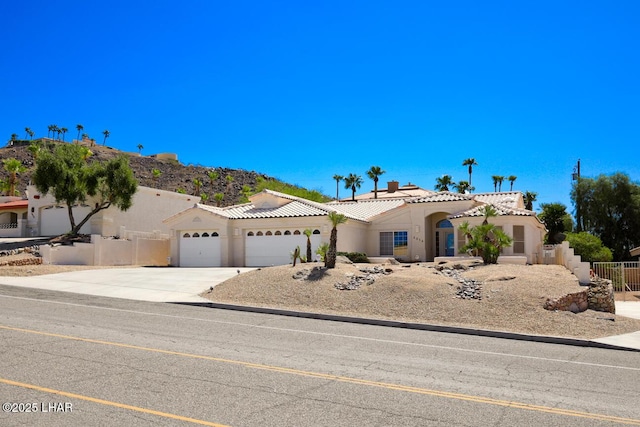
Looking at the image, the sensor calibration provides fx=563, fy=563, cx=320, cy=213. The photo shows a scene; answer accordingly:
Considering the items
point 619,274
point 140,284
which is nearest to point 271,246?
point 140,284

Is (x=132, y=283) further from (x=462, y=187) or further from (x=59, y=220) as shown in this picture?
(x=462, y=187)

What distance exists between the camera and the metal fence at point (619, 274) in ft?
96.3

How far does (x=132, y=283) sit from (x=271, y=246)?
13.2 meters

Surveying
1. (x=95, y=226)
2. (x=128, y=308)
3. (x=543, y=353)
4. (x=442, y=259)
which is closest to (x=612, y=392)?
(x=543, y=353)

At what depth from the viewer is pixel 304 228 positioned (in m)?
37.4

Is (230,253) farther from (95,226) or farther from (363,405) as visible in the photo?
(363,405)

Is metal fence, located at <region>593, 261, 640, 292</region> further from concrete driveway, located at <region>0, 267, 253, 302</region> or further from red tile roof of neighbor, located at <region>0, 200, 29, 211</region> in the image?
red tile roof of neighbor, located at <region>0, 200, 29, 211</region>

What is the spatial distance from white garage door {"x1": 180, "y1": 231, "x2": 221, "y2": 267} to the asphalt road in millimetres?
24021

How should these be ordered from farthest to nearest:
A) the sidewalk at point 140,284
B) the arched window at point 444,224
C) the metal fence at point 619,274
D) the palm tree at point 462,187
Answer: the palm tree at point 462,187 < the arched window at point 444,224 < the metal fence at point 619,274 < the sidewalk at point 140,284

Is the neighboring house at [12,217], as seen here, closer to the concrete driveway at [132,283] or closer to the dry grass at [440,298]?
the concrete driveway at [132,283]

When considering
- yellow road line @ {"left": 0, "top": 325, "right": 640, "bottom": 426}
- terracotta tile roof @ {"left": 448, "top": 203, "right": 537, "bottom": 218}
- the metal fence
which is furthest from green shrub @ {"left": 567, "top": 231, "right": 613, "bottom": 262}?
yellow road line @ {"left": 0, "top": 325, "right": 640, "bottom": 426}

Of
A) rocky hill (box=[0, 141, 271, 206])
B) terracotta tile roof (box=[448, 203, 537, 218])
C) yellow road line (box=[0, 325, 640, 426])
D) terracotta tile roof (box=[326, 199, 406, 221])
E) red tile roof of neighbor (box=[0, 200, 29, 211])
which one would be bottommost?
yellow road line (box=[0, 325, 640, 426])

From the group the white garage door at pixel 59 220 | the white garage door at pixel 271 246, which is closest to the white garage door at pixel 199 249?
the white garage door at pixel 271 246

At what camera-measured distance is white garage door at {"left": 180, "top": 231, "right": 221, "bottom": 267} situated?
39.7 meters
